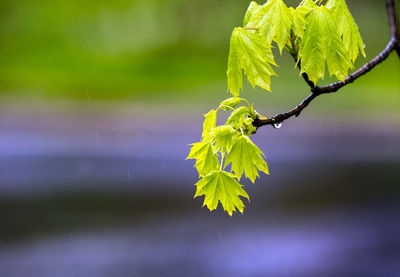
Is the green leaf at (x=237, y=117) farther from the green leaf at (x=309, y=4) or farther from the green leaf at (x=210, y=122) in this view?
the green leaf at (x=309, y=4)

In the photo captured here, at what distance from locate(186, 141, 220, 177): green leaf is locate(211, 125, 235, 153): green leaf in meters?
0.05

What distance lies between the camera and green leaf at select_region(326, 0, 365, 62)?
92 cm

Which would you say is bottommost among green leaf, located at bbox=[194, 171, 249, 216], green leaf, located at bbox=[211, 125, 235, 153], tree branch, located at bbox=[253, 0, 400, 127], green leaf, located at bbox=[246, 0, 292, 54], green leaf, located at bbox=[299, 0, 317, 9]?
green leaf, located at bbox=[194, 171, 249, 216]

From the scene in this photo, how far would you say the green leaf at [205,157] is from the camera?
37.9 inches

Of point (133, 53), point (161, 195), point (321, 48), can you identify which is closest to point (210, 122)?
point (321, 48)

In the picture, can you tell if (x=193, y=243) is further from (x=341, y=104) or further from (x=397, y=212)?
(x=341, y=104)

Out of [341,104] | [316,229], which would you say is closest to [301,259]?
[316,229]

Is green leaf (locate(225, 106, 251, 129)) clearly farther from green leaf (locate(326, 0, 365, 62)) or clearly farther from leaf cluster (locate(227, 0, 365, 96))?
green leaf (locate(326, 0, 365, 62))

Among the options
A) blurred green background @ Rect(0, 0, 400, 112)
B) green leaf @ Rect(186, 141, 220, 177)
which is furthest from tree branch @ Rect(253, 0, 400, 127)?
blurred green background @ Rect(0, 0, 400, 112)

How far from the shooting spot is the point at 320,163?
19.9 ft

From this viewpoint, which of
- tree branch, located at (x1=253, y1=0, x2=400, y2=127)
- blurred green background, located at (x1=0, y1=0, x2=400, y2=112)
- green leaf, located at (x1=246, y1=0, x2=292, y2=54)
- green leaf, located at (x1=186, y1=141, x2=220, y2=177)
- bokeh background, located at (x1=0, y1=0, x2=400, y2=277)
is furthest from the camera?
blurred green background, located at (x1=0, y1=0, x2=400, y2=112)

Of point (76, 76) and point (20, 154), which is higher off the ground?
point (76, 76)

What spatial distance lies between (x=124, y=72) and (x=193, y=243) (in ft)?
20.6

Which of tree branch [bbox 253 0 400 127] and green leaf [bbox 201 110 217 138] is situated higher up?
green leaf [bbox 201 110 217 138]
